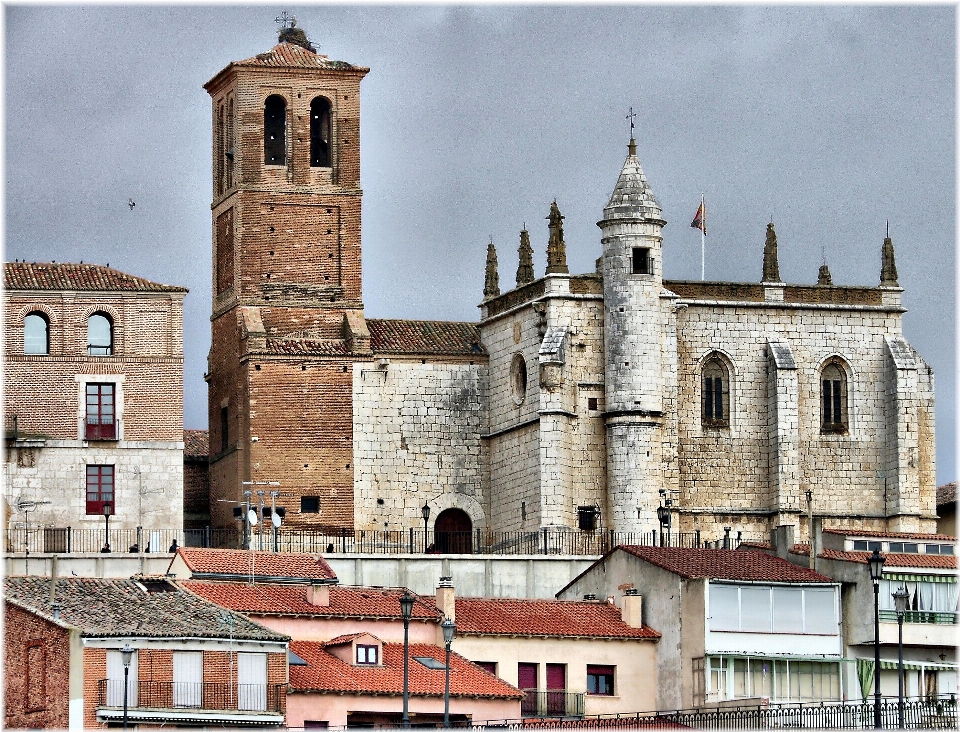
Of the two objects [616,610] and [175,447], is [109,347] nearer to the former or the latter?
[175,447]

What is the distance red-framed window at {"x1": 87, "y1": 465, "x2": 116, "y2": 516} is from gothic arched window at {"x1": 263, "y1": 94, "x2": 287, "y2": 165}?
1307 centimetres

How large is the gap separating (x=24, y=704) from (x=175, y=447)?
2758 centimetres

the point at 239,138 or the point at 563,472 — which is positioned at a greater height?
the point at 239,138

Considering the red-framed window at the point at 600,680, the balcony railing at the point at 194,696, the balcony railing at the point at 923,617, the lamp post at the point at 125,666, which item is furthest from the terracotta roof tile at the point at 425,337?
the lamp post at the point at 125,666

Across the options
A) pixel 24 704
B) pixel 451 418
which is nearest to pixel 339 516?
pixel 451 418

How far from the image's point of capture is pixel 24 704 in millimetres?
68062

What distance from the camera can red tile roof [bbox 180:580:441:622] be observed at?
7625 cm

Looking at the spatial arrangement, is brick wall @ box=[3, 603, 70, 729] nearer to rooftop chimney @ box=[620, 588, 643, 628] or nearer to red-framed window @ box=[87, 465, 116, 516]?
rooftop chimney @ box=[620, 588, 643, 628]

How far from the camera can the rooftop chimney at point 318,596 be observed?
77.2 meters

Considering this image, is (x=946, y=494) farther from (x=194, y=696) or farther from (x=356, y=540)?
(x=194, y=696)

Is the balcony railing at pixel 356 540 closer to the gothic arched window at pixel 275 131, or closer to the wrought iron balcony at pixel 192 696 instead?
the gothic arched window at pixel 275 131

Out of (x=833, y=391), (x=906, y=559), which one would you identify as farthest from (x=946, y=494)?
(x=906, y=559)

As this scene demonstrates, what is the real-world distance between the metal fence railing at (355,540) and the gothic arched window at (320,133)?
1231 centimetres

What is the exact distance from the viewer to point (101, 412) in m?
94.9
